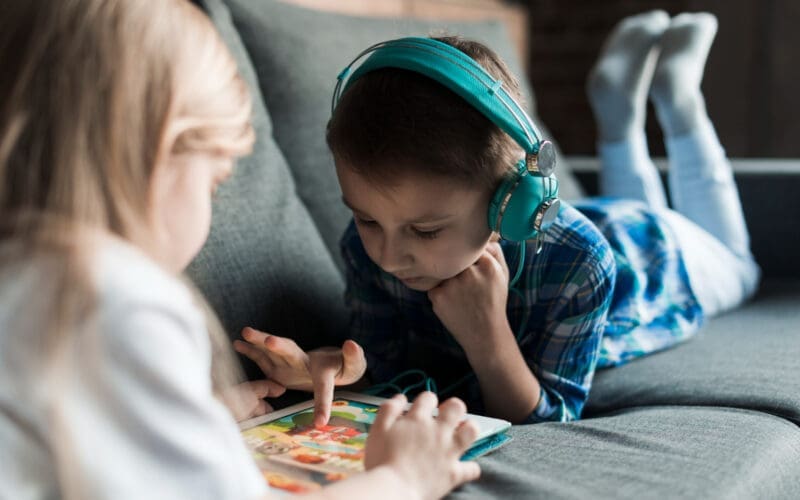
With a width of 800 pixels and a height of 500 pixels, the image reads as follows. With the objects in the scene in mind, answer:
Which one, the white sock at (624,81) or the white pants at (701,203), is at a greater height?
the white sock at (624,81)

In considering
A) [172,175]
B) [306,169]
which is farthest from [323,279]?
[172,175]

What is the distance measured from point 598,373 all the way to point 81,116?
0.96 metres

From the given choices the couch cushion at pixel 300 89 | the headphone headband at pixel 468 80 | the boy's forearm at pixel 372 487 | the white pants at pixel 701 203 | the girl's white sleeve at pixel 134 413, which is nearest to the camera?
the girl's white sleeve at pixel 134 413

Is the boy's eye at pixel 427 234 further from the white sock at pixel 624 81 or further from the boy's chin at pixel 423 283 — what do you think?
the white sock at pixel 624 81

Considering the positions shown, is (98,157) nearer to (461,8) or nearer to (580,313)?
(580,313)

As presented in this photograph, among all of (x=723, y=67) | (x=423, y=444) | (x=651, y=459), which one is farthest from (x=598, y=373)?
(x=723, y=67)

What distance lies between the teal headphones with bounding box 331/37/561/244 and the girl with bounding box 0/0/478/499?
32 cm

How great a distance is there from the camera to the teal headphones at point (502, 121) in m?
0.98

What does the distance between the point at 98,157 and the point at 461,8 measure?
1910 millimetres

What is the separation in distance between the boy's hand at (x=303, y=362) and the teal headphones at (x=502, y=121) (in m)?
0.23

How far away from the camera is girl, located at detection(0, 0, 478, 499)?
591mm

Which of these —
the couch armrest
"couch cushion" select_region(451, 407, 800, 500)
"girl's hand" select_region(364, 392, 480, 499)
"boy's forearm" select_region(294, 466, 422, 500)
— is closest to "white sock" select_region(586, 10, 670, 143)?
the couch armrest

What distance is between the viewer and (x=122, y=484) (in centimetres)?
59

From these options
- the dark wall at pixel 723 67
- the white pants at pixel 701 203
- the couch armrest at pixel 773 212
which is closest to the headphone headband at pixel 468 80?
the white pants at pixel 701 203
